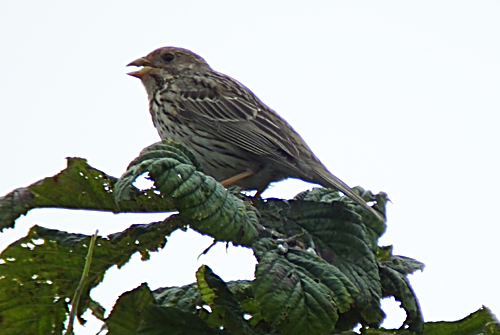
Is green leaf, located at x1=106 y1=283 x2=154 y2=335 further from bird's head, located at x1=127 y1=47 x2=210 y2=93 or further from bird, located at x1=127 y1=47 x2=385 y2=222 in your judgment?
bird's head, located at x1=127 y1=47 x2=210 y2=93

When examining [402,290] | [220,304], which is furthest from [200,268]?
[402,290]

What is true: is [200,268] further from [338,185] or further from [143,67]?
[143,67]

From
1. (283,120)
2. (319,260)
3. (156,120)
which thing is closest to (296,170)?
(283,120)

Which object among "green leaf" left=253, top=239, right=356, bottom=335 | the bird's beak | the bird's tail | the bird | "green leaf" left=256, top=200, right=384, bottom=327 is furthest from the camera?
the bird's beak

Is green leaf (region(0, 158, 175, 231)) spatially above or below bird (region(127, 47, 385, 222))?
below

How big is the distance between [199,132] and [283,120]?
67cm

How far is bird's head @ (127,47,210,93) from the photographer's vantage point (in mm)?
6664

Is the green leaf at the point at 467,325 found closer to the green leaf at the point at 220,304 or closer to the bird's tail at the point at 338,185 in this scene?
the bird's tail at the point at 338,185

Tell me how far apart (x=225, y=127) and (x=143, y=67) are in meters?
1.20

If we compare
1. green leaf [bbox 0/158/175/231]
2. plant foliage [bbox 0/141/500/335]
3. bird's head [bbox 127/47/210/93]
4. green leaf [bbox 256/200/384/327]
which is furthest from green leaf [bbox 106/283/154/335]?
bird's head [bbox 127/47/210/93]

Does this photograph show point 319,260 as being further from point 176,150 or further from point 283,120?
point 283,120

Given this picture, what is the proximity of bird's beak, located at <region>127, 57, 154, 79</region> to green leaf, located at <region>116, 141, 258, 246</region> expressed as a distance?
381 cm

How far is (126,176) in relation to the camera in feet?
8.82

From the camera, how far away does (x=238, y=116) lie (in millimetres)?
6102
